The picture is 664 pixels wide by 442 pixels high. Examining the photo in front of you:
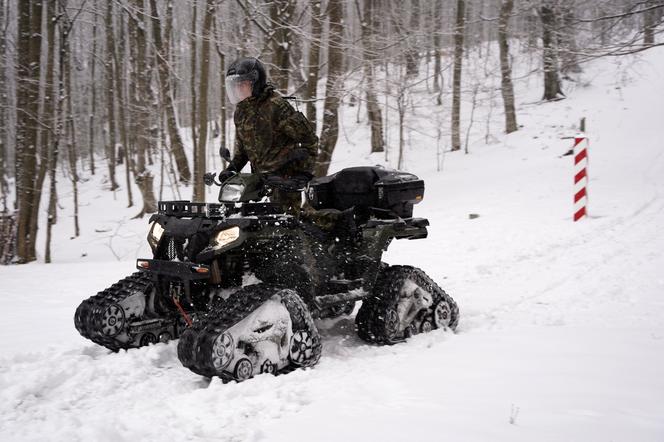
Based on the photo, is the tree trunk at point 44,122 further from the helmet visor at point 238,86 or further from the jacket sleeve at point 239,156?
the helmet visor at point 238,86

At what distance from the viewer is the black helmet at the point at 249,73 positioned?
4.89m

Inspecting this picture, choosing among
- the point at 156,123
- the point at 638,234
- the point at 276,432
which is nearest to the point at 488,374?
the point at 276,432

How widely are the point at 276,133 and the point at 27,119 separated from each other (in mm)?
8662

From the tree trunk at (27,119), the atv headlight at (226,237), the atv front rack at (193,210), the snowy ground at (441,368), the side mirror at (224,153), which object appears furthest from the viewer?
the tree trunk at (27,119)

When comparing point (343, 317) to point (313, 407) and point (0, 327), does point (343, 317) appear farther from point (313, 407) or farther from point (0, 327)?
point (0, 327)

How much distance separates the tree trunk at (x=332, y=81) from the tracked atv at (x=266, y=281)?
22.3ft

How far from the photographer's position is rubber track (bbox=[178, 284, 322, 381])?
12.0 feet

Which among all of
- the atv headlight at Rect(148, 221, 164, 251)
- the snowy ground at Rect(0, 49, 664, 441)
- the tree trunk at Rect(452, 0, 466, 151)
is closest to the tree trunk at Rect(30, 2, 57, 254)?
the snowy ground at Rect(0, 49, 664, 441)

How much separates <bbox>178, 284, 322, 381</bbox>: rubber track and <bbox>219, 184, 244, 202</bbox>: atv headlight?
0.75 meters

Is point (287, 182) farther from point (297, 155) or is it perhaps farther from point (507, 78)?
point (507, 78)

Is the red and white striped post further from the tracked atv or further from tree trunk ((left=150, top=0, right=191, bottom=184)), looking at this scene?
tree trunk ((left=150, top=0, right=191, bottom=184))

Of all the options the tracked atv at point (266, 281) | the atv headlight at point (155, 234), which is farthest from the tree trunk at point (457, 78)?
the atv headlight at point (155, 234)

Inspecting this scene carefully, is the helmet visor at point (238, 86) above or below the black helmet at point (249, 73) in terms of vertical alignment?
below

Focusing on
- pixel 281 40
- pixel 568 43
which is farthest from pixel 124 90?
pixel 568 43
